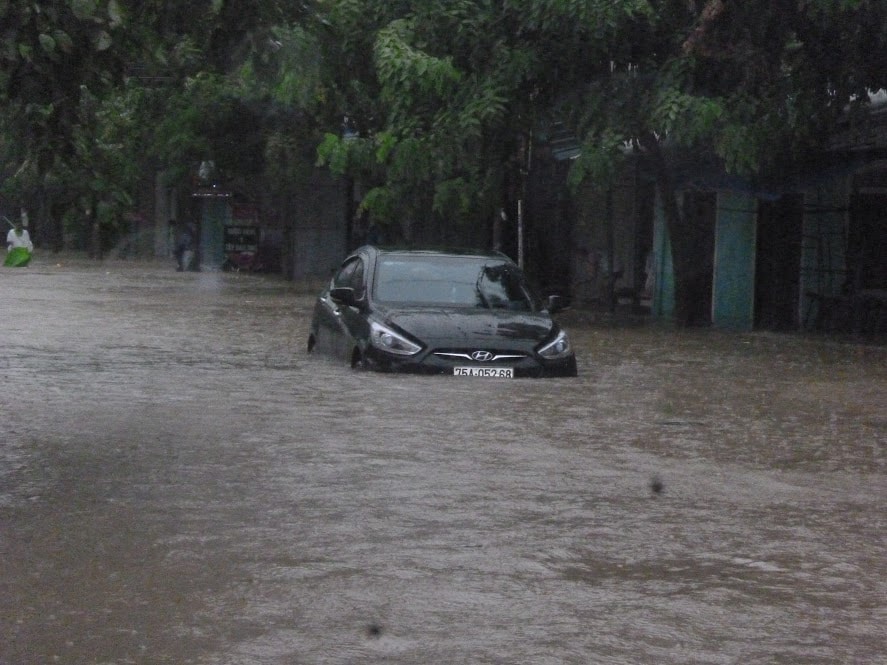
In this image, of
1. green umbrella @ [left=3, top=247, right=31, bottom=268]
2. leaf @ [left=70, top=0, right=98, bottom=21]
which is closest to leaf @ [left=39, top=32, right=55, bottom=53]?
leaf @ [left=70, top=0, right=98, bottom=21]

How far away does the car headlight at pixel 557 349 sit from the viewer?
1443 cm

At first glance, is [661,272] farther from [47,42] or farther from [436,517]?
[47,42]

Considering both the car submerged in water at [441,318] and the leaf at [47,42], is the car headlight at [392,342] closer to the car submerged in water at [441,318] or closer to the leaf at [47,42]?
the car submerged in water at [441,318]

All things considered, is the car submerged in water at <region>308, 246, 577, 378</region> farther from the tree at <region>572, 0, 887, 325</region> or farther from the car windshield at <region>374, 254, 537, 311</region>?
the tree at <region>572, 0, 887, 325</region>

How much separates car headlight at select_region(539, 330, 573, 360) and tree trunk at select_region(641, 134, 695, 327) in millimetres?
7595

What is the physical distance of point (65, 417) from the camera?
1231 centimetres

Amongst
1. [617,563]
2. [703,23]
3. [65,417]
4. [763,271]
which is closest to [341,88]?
[763,271]

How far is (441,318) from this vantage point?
14.4m

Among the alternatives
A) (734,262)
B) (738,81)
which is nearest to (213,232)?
(734,262)

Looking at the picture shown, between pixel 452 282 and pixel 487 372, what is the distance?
152cm

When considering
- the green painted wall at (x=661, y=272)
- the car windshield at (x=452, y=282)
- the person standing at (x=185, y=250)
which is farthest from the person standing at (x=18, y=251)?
the car windshield at (x=452, y=282)

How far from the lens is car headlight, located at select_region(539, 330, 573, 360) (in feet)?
47.3

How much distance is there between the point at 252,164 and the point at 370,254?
21.9 meters

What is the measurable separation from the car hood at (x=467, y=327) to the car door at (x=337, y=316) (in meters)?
0.80
